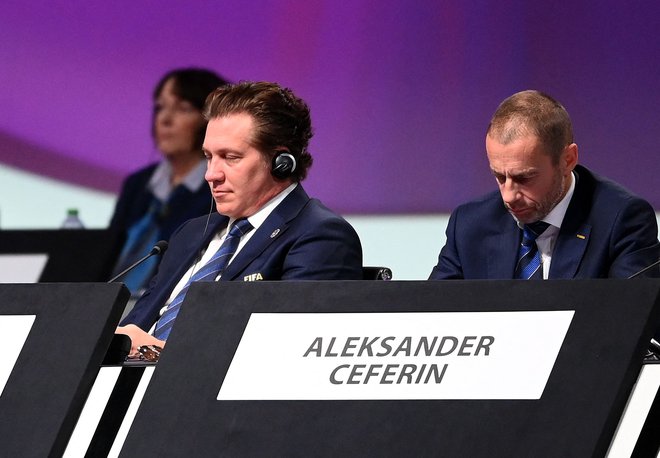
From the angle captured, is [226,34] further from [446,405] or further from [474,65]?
[446,405]

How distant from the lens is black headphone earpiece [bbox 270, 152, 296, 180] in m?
3.02

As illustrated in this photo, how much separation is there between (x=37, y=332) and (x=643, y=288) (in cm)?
96

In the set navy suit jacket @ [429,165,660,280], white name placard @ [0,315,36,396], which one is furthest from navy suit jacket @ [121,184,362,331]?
white name placard @ [0,315,36,396]

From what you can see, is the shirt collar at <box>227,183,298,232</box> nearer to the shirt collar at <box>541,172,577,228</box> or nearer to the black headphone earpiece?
the black headphone earpiece

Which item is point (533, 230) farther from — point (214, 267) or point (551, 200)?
point (214, 267)

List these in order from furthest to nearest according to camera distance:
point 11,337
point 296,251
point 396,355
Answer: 1. point 296,251
2. point 11,337
3. point 396,355

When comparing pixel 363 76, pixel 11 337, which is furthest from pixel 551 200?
pixel 363 76

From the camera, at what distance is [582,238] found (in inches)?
117

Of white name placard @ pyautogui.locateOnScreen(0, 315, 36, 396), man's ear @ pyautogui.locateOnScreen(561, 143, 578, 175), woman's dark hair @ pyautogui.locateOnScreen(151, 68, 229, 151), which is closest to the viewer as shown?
white name placard @ pyautogui.locateOnScreen(0, 315, 36, 396)

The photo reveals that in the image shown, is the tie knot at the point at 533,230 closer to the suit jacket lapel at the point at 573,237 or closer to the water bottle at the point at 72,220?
the suit jacket lapel at the point at 573,237

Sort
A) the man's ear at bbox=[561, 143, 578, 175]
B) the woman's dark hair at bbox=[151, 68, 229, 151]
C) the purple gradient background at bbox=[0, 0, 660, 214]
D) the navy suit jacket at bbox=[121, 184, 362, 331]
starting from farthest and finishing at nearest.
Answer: the woman's dark hair at bbox=[151, 68, 229, 151]
the purple gradient background at bbox=[0, 0, 660, 214]
the man's ear at bbox=[561, 143, 578, 175]
the navy suit jacket at bbox=[121, 184, 362, 331]

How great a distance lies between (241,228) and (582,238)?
32.7 inches

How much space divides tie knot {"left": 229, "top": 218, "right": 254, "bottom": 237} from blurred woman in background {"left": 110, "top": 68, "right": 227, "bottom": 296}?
202 centimetres

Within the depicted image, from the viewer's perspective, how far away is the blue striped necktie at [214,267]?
2.90m
